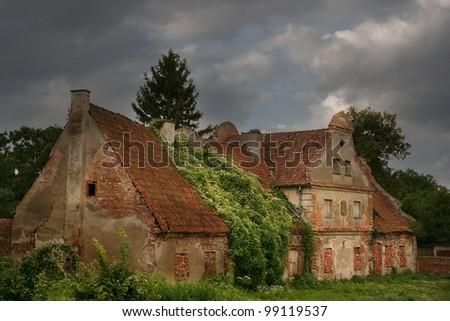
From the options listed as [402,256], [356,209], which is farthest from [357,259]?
[402,256]

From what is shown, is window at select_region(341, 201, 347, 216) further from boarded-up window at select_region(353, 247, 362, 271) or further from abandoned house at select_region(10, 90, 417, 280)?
boarded-up window at select_region(353, 247, 362, 271)

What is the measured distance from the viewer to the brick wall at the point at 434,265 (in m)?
37.9

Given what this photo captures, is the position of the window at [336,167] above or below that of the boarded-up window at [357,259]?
above

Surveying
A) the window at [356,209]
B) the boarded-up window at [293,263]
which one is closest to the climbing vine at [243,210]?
the boarded-up window at [293,263]

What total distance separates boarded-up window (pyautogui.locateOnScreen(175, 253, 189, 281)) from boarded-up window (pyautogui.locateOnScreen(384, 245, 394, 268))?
16209 millimetres

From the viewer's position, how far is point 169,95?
5234cm

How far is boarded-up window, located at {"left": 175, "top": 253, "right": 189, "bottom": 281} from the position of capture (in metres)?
22.8

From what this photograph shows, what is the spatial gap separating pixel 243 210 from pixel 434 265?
17.0 meters

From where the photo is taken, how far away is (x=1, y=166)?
50.4m

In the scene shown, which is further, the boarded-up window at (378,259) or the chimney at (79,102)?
the boarded-up window at (378,259)

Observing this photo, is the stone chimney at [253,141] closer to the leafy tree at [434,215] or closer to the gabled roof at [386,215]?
the gabled roof at [386,215]

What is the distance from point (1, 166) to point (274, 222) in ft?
97.7

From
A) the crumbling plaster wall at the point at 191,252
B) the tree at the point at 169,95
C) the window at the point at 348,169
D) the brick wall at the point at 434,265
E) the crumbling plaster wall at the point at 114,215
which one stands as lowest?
the brick wall at the point at 434,265

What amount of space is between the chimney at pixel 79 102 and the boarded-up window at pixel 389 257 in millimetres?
19358
